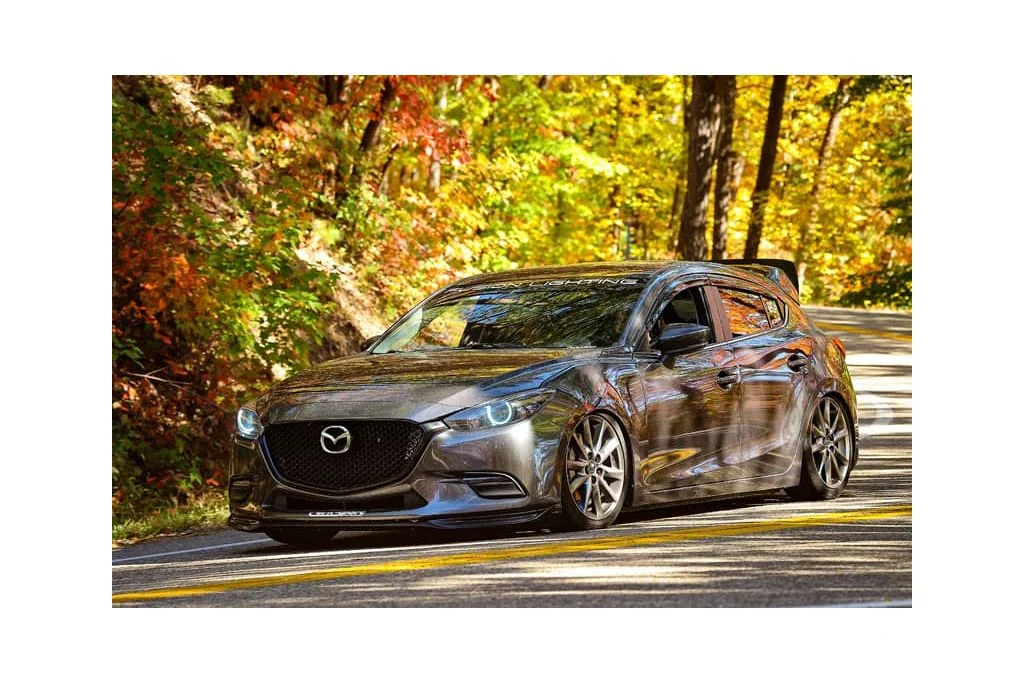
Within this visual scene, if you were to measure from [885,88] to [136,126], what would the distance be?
84.4 ft

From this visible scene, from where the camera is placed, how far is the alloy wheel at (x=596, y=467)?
9922 mm

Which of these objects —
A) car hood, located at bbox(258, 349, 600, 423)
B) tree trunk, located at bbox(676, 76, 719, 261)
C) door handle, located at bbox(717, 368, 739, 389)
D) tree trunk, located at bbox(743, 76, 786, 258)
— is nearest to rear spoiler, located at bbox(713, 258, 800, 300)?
door handle, located at bbox(717, 368, 739, 389)

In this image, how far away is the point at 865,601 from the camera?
25.1 ft

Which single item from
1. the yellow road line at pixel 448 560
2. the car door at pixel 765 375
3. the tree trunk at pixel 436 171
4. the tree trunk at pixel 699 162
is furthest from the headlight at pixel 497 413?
the tree trunk at pixel 699 162

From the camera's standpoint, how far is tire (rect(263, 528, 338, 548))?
34.7 feet

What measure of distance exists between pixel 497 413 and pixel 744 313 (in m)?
3.06

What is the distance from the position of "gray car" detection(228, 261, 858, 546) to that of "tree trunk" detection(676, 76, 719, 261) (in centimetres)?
1621

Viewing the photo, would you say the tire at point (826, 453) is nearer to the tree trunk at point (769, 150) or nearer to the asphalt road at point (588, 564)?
the asphalt road at point (588, 564)

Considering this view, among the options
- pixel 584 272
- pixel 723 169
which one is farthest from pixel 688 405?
pixel 723 169

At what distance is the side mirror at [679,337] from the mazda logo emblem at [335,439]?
2.20 m

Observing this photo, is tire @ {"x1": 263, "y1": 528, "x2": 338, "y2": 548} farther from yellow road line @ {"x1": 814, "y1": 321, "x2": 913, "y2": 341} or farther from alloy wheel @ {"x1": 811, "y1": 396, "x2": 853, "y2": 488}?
yellow road line @ {"x1": 814, "y1": 321, "x2": 913, "y2": 341}

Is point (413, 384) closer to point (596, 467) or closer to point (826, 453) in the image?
point (596, 467)
